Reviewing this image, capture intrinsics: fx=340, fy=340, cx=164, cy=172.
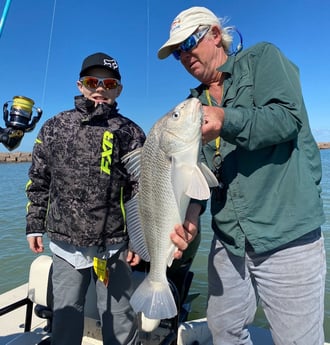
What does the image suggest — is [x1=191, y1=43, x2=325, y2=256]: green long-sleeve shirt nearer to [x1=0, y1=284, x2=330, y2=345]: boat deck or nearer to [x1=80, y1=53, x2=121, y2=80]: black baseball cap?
[x1=80, y1=53, x2=121, y2=80]: black baseball cap

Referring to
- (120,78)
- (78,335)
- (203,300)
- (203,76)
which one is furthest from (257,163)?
(203,300)

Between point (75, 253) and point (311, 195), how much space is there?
1.93 m

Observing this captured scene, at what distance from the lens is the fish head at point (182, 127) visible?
1.84m

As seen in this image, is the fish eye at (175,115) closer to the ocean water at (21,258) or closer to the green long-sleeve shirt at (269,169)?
the green long-sleeve shirt at (269,169)

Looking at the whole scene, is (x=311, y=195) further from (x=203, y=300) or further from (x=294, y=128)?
(x=203, y=300)

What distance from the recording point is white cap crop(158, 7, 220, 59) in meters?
2.28

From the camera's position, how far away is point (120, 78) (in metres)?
3.23

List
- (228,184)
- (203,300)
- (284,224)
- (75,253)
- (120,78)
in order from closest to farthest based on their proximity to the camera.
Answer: (284,224), (228,184), (75,253), (120,78), (203,300)

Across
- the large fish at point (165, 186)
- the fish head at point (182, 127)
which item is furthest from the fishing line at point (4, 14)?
the fish head at point (182, 127)

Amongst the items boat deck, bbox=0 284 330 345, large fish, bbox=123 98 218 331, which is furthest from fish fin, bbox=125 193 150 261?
boat deck, bbox=0 284 330 345

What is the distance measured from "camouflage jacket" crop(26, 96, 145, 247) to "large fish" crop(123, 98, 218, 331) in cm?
73

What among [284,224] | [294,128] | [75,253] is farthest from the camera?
[75,253]

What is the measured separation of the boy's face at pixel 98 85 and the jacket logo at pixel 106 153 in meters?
0.37

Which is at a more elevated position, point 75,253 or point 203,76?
point 203,76
